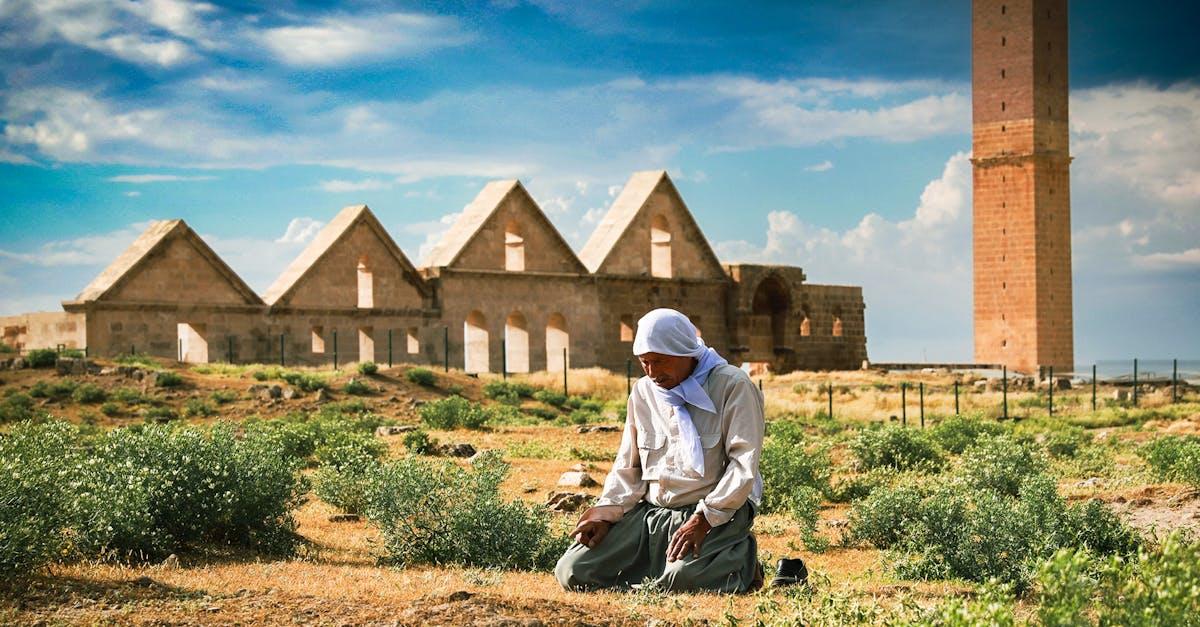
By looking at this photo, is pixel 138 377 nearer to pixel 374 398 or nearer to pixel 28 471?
pixel 374 398

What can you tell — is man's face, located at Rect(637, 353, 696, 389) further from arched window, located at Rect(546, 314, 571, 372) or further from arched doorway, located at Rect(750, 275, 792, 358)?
arched doorway, located at Rect(750, 275, 792, 358)

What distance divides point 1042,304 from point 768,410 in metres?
27.6

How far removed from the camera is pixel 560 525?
10.8 metres

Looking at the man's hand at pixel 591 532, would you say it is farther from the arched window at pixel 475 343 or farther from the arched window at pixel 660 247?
the arched window at pixel 660 247

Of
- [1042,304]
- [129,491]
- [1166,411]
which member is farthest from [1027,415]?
[1042,304]

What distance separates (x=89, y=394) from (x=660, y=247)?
20.4m

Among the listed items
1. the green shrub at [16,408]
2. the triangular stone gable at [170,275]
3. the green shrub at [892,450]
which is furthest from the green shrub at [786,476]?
the triangular stone gable at [170,275]

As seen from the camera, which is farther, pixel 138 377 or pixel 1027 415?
pixel 1027 415

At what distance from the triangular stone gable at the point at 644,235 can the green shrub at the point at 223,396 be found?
15260 mm

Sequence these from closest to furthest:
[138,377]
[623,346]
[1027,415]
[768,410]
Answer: [138,377] → [1027,415] → [768,410] → [623,346]

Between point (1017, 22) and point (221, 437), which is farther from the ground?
point (1017, 22)

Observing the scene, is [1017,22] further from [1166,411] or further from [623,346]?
[1166,411]

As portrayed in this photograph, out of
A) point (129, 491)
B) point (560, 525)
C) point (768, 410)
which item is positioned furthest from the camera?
point (768, 410)

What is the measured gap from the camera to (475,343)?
35.9 metres
